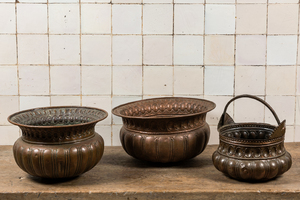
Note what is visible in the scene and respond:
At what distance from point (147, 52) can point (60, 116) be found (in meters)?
0.65

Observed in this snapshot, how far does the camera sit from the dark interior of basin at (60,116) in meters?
1.58

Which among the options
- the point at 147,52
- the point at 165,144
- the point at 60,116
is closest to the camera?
the point at 165,144

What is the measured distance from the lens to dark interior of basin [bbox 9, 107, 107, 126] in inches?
62.3

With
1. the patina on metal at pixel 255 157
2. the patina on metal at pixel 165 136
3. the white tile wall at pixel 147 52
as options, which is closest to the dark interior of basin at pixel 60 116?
the patina on metal at pixel 165 136

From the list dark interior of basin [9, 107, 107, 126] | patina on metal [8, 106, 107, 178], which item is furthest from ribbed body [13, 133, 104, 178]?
dark interior of basin [9, 107, 107, 126]

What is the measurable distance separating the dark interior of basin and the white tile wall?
0.28 meters

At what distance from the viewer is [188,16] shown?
1.88 metres

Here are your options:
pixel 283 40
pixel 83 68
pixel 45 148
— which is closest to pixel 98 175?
pixel 45 148

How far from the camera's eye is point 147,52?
1.91 m

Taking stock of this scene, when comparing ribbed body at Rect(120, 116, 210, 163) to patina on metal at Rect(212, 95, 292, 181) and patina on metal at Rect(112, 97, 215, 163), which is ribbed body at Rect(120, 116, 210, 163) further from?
patina on metal at Rect(212, 95, 292, 181)

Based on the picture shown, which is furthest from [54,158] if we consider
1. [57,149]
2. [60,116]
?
[60,116]

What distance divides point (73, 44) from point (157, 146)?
855mm

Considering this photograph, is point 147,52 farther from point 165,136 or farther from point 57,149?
point 57,149

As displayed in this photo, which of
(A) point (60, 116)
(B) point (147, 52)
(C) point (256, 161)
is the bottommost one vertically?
(C) point (256, 161)
